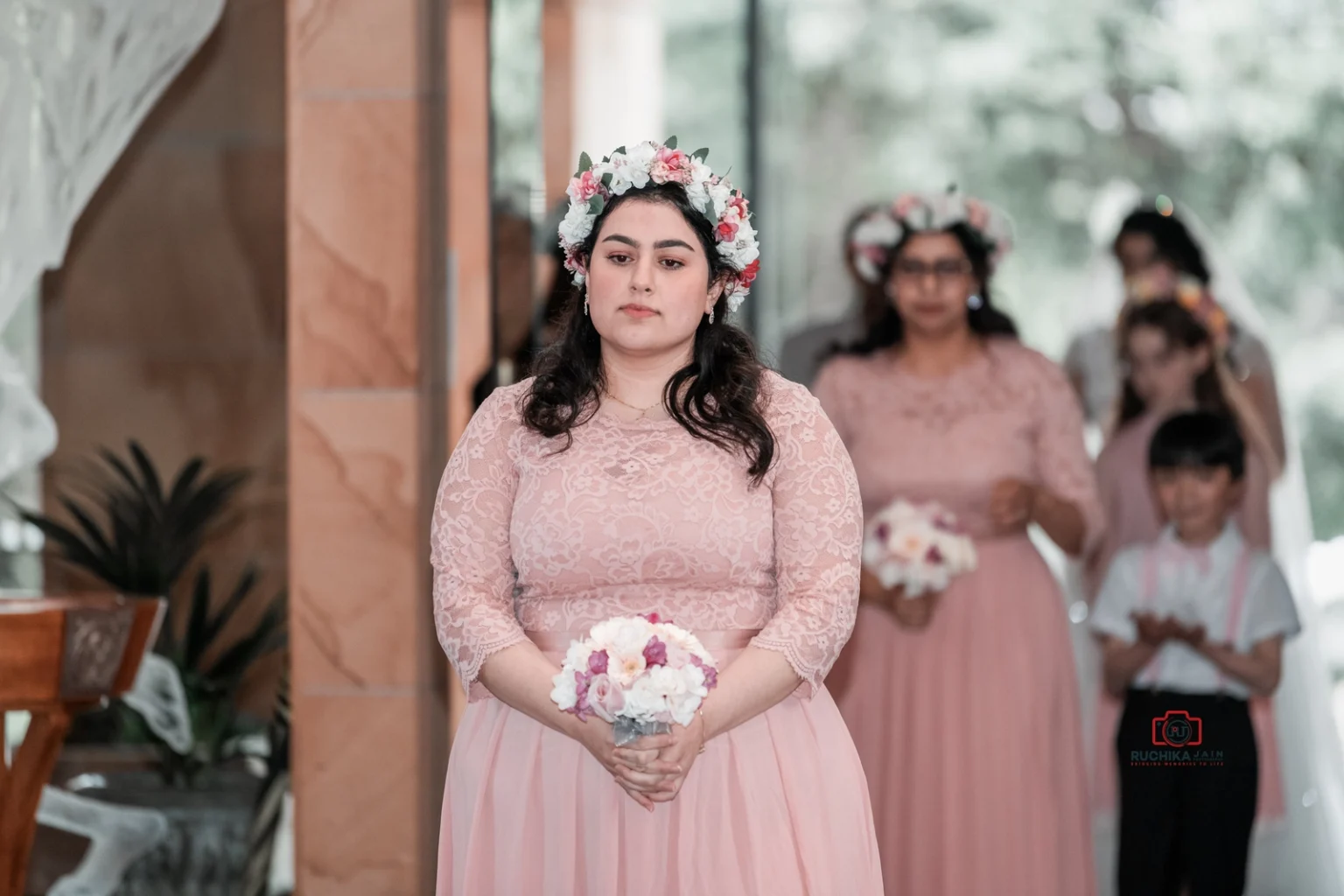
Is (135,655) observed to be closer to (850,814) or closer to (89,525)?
(89,525)

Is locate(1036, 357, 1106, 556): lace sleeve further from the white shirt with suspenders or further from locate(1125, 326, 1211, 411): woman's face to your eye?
locate(1125, 326, 1211, 411): woman's face

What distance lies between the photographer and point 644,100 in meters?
5.74

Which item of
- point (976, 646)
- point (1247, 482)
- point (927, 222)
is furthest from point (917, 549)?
point (1247, 482)

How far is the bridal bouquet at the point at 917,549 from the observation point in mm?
4301

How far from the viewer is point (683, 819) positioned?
2.42m

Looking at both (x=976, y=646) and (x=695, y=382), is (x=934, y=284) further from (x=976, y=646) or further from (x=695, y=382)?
(x=695, y=382)

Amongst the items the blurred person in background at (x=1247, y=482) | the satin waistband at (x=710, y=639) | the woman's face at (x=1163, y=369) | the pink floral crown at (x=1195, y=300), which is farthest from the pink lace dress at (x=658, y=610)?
the pink floral crown at (x=1195, y=300)

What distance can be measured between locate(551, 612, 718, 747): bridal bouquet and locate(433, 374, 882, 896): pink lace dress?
0.19 m

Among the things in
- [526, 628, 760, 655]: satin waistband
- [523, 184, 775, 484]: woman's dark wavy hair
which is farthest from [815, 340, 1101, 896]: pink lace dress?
[526, 628, 760, 655]: satin waistband

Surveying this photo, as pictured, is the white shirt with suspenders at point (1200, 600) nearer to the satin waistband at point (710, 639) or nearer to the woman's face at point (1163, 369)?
the woman's face at point (1163, 369)

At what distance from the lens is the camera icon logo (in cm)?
430

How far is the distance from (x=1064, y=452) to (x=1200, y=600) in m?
0.57

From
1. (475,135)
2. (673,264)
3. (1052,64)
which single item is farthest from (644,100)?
(673,264)

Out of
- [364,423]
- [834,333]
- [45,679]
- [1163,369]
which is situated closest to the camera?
[45,679]
